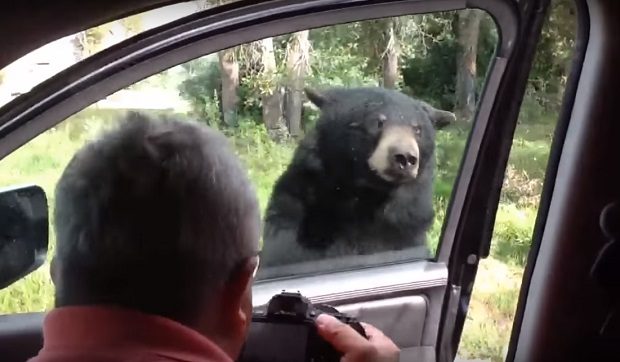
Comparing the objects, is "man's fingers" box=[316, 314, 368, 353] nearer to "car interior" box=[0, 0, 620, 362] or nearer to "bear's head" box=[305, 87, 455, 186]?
"car interior" box=[0, 0, 620, 362]

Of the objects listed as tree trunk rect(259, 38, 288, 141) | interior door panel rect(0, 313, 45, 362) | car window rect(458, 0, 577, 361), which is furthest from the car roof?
car window rect(458, 0, 577, 361)

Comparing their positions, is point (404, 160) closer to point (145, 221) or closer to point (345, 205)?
point (345, 205)

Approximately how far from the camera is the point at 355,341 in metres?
1.66

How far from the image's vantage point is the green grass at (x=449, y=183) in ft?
4.61

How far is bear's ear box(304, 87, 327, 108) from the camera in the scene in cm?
161

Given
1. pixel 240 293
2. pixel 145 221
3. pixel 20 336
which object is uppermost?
pixel 145 221

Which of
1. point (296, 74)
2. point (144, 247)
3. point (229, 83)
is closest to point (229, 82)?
point (229, 83)

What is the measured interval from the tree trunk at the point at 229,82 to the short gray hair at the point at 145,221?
12 centimetres

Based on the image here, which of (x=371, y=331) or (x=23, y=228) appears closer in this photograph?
(x=23, y=228)

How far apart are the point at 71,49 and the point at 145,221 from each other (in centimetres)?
27

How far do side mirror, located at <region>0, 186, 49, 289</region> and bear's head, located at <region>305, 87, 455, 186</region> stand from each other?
19.5 inches

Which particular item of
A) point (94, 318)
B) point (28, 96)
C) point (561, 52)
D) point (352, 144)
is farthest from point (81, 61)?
point (561, 52)

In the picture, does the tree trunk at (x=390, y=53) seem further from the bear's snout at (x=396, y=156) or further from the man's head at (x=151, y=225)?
the man's head at (x=151, y=225)

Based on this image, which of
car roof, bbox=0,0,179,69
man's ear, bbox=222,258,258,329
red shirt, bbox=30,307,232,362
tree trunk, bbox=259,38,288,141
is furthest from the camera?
tree trunk, bbox=259,38,288,141
